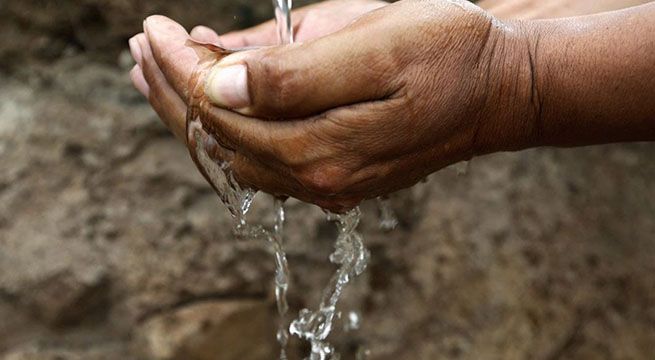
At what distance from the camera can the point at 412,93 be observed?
2.63ft

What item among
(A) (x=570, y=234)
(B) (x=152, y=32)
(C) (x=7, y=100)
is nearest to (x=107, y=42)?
(C) (x=7, y=100)

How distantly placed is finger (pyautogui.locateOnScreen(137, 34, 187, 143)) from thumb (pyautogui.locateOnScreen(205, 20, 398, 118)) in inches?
8.4

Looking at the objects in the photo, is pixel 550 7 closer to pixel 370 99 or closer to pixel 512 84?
pixel 512 84

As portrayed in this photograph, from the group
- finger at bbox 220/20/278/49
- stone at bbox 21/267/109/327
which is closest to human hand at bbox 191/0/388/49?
finger at bbox 220/20/278/49

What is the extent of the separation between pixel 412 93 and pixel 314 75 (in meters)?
0.10

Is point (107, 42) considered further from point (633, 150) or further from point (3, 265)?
point (633, 150)

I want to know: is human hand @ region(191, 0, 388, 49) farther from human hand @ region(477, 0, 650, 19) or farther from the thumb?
the thumb

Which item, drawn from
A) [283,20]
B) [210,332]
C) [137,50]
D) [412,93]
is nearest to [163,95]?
[137,50]

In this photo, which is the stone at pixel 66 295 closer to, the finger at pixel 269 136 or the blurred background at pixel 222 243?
the blurred background at pixel 222 243

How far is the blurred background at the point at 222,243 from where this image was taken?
60.4 inches

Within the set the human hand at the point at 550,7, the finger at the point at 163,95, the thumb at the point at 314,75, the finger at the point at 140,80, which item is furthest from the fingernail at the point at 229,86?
the human hand at the point at 550,7

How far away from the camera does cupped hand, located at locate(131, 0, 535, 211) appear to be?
776 mm

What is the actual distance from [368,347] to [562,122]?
2.89 ft

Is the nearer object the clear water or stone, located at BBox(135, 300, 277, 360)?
the clear water
